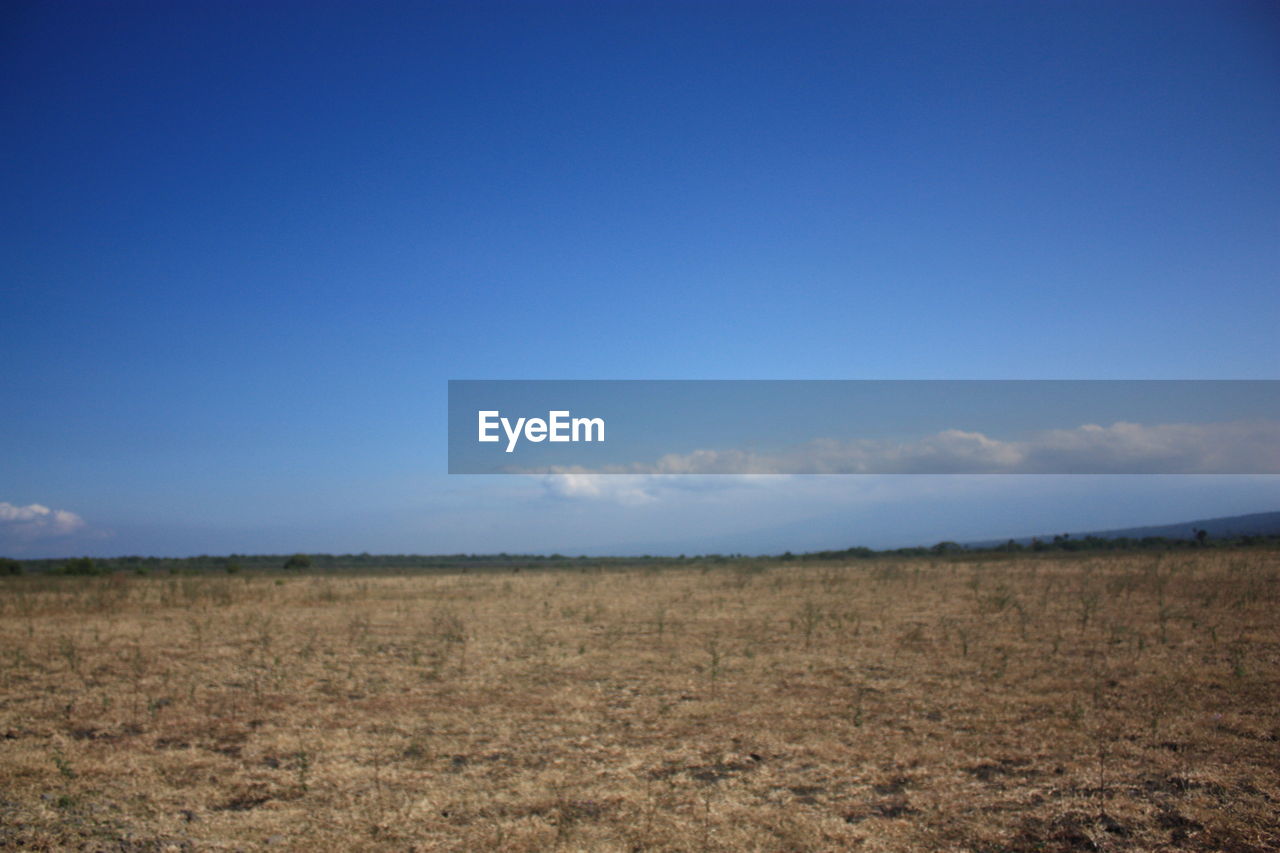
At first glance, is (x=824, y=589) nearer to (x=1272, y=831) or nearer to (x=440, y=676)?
(x=440, y=676)

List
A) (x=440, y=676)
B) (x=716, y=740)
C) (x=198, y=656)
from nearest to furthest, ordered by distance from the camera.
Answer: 1. (x=716, y=740)
2. (x=440, y=676)
3. (x=198, y=656)

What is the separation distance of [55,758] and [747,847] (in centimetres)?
635

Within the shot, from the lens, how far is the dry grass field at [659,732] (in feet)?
16.5

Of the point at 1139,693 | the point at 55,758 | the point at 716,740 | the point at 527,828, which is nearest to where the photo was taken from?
the point at 527,828

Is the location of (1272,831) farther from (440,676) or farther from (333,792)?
(440,676)

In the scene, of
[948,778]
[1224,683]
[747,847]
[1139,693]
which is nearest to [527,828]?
[747,847]

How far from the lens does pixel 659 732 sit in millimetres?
7410

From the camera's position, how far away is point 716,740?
7.10 m

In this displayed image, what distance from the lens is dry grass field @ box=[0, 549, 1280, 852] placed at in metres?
5.04

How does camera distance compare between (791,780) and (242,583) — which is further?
(242,583)

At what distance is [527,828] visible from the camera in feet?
16.6

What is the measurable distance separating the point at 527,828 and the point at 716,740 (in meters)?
2.57

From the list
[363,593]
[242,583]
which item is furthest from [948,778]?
[242,583]

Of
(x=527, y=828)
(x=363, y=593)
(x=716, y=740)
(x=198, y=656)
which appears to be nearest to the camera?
(x=527, y=828)
